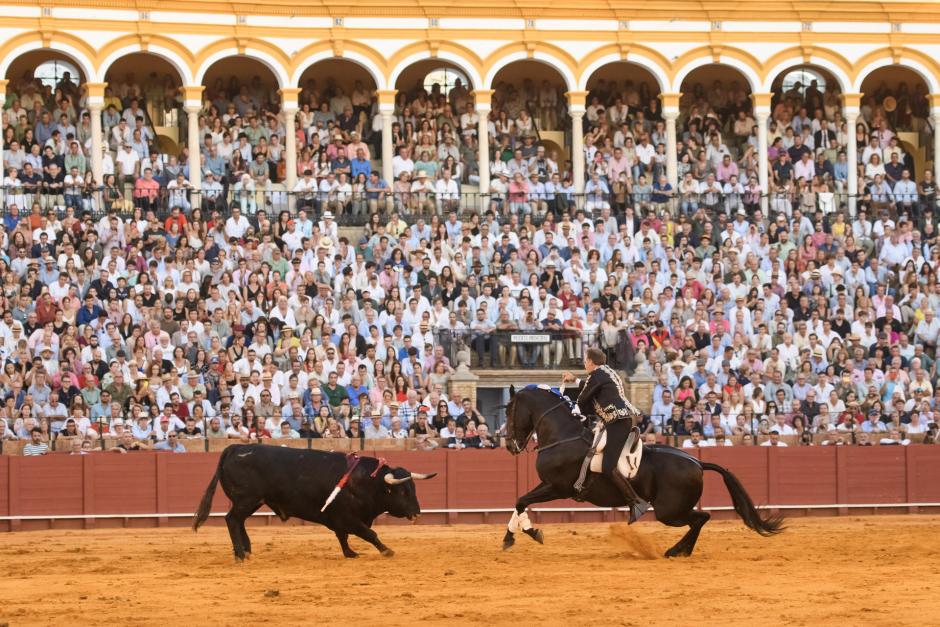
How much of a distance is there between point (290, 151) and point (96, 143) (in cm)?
306

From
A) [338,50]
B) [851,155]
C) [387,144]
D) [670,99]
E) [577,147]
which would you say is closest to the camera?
[387,144]

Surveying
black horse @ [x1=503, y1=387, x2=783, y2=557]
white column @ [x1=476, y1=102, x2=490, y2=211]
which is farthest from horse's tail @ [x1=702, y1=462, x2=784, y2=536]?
white column @ [x1=476, y1=102, x2=490, y2=211]

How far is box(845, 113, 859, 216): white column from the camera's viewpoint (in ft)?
102

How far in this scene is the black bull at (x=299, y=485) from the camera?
618 inches

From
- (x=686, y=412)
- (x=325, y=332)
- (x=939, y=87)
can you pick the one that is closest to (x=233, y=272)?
(x=325, y=332)

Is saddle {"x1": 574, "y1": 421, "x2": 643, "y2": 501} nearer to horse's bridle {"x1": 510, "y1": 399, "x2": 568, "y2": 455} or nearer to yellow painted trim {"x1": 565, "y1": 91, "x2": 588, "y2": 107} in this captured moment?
horse's bridle {"x1": 510, "y1": 399, "x2": 568, "y2": 455}

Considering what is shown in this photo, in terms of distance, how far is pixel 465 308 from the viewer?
25.2 m

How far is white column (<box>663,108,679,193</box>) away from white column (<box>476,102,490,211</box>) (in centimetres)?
305

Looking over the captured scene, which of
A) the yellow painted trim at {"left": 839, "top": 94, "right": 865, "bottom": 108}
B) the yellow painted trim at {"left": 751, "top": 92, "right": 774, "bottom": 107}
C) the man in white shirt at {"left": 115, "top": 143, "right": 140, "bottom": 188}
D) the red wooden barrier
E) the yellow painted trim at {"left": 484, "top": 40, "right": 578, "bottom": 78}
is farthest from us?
the yellow painted trim at {"left": 839, "top": 94, "right": 865, "bottom": 108}

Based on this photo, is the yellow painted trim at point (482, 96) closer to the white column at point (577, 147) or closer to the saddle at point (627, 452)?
the white column at point (577, 147)

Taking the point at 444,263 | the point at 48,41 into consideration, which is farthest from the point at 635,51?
the point at 48,41

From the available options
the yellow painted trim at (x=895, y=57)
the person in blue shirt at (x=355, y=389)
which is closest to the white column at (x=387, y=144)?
the person in blue shirt at (x=355, y=389)

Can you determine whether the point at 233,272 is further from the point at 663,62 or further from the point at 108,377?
the point at 663,62

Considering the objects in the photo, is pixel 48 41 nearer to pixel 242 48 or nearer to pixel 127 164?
pixel 127 164
